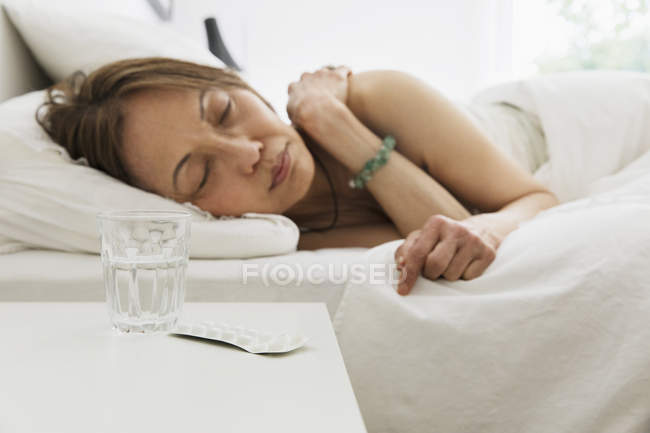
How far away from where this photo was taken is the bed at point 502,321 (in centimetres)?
47

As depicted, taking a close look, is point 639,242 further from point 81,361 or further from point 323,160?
point 323,160

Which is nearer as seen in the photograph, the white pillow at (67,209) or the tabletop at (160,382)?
the tabletop at (160,382)

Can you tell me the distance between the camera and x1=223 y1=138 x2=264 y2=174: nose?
88 cm

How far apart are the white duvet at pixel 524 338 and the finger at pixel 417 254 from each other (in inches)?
0.6

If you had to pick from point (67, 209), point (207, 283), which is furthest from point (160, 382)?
point (67, 209)

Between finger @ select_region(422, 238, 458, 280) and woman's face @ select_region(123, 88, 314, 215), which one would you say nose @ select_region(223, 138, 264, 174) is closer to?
woman's face @ select_region(123, 88, 314, 215)

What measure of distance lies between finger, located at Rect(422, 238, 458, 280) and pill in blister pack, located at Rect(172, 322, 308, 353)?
27 cm

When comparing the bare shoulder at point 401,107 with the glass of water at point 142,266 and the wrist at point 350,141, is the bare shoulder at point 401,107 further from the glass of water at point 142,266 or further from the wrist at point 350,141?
the glass of water at point 142,266

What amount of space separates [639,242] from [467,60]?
2765 mm

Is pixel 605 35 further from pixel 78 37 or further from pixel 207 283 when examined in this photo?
pixel 207 283

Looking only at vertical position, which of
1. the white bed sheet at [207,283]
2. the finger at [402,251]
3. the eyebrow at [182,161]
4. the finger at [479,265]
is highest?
the eyebrow at [182,161]

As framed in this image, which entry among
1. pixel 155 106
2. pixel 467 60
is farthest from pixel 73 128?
pixel 467 60

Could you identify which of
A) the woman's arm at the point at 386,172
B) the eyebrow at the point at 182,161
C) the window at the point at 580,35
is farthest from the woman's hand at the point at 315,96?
the window at the point at 580,35

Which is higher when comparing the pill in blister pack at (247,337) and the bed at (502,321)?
the pill in blister pack at (247,337)
